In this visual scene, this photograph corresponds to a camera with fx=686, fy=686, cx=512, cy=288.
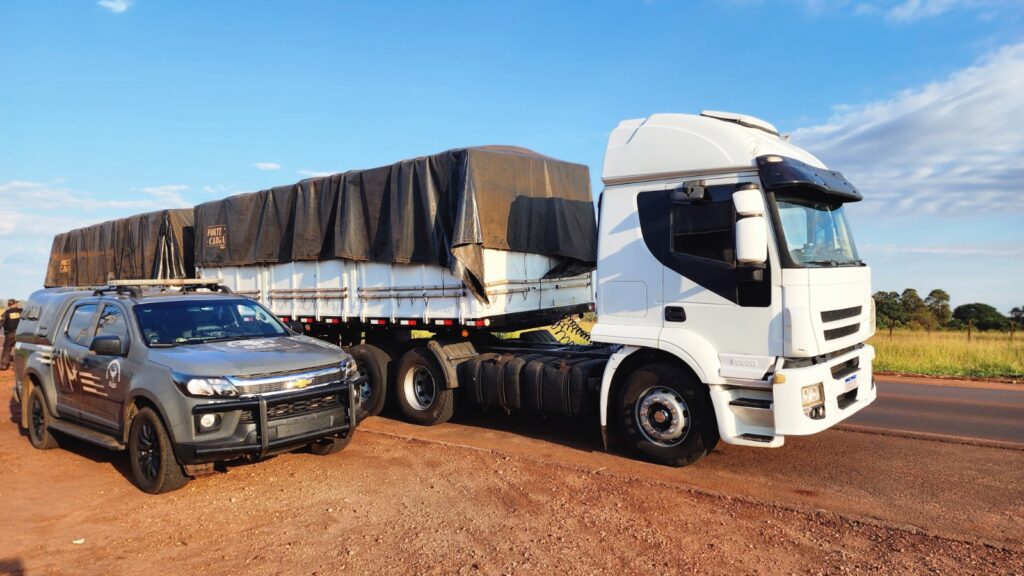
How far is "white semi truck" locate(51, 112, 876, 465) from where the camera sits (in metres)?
6.12

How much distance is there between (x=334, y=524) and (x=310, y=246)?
6.20 m

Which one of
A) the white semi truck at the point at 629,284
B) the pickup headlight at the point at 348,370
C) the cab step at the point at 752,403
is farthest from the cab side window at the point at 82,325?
the cab step at the point at 752,403

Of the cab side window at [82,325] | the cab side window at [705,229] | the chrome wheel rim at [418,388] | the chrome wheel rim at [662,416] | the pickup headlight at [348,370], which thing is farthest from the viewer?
the chrome wheel rim at [418,388]

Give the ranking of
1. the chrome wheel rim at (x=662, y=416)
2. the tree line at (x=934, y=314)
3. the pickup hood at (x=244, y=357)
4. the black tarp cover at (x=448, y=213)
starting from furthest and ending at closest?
the tree line at (x=934, y=314)
the black tarp cover at (x=448, y=213)
the chrome wheel rim at (x=662, y=416)
the pickup hood at (x=244, y=357)

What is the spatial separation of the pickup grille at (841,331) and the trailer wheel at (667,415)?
120 centimetres

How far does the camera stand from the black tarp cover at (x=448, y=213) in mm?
8391

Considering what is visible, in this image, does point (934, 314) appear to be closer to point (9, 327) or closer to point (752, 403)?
point (752, 403)

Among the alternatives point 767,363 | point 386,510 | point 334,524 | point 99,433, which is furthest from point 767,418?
point 99,433

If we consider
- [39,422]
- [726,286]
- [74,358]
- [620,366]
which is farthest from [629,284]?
[39,422]

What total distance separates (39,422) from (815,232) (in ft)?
29.7

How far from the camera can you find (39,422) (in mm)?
8312

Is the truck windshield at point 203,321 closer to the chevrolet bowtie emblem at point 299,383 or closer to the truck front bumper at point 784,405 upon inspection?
the chevrolet bowtie emblem at point 299,383

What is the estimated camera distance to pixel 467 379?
8672mm

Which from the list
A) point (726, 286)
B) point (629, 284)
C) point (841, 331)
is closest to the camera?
point (726, 286)
